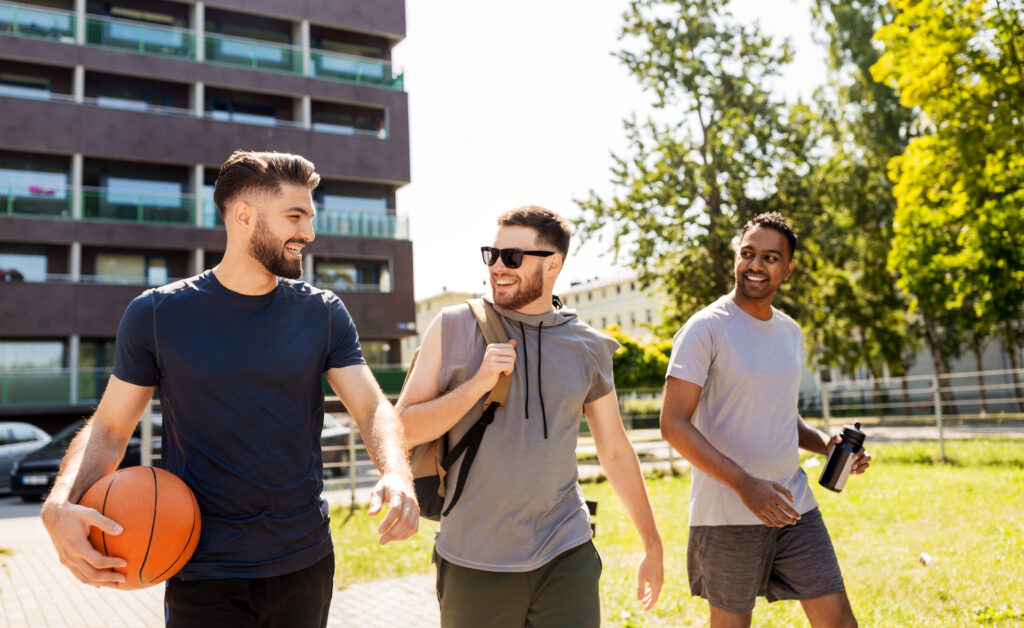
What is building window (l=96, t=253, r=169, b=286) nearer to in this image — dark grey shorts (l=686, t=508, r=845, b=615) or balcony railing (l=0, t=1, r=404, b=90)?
balcony railing (l=0, t=1, r=404, b=90)

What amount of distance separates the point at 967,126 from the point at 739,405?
19.1 metres

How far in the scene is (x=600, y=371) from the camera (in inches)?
147

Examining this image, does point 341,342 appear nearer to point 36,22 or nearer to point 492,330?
point 492,330

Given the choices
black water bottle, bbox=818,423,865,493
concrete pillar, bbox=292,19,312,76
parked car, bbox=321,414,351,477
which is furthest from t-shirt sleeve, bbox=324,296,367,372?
concrete pillar, bbox=292,19,312,76

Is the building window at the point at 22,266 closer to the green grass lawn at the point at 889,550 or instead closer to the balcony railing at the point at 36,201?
the balcony railing at the point at 36,201

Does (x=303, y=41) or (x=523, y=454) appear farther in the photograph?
(x=303, y=41)

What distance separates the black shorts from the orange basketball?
102 millimetres

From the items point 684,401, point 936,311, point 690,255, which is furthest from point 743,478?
point 936,311

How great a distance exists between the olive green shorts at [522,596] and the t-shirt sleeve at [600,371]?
0.69m

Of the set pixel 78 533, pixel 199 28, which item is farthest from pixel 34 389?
pixel 78 533

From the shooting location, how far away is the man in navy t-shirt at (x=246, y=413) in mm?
2766

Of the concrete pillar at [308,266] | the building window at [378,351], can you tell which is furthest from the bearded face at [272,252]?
the building window at [378,351]

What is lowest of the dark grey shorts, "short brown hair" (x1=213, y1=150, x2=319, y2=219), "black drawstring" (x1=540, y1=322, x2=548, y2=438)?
the dark grey shorts

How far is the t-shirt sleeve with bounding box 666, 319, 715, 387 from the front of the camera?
4.16m
